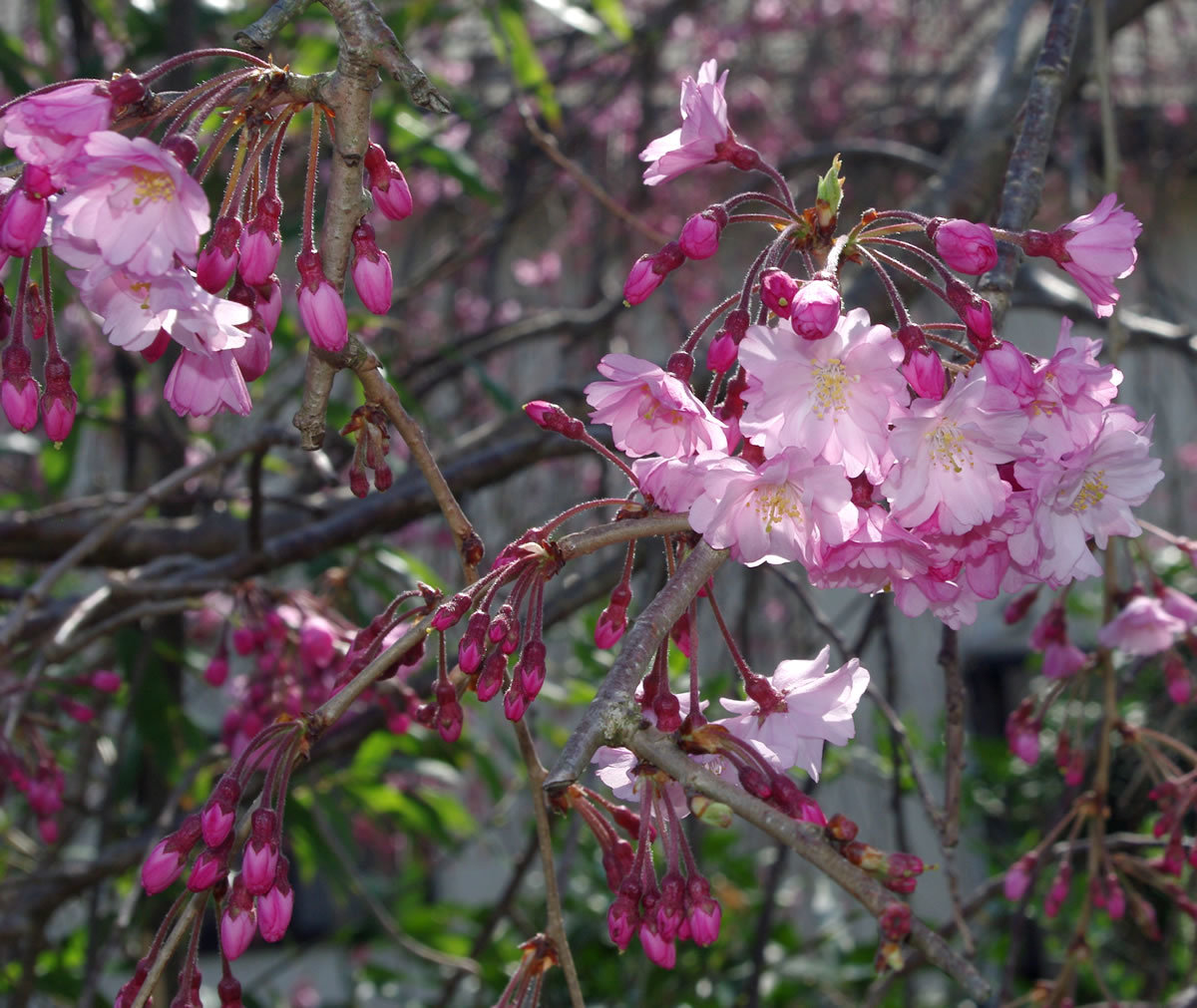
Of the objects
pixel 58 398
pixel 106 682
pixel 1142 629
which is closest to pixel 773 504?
pixel 58 398

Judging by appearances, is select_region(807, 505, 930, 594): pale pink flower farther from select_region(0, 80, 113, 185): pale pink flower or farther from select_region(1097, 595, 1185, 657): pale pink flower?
select_region(1097, 595, 1185, 657): pale pink flower

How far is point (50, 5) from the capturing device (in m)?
Answer: 3.23

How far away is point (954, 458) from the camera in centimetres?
101

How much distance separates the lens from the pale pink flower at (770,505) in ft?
3.21

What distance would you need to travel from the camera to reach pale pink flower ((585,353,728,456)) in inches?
41.9

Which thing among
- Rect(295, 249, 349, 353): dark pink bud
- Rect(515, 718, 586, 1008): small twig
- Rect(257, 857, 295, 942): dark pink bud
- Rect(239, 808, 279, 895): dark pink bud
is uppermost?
Rect(295, 249, 349, 353): dark pink bud

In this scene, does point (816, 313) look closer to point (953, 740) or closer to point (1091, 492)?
point (1091, 492)

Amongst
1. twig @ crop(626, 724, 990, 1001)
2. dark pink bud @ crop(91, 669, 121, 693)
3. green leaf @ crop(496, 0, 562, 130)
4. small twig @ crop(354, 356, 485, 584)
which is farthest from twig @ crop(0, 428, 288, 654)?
green leaf @ crop(496, 0, 562, 130)

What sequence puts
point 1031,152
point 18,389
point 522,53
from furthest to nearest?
point 522,53, point 1031,152, point 18,389

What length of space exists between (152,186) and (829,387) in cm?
54

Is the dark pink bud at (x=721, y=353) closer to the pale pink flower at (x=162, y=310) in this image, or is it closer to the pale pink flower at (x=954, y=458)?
the pale pink flower at (x=954, y=458)

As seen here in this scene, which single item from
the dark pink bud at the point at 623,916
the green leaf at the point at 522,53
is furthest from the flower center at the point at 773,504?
the green leaf at the point at 522,53

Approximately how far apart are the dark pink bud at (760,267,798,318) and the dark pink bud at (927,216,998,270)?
0.53 ft

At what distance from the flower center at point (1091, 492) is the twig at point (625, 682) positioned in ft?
1.14
